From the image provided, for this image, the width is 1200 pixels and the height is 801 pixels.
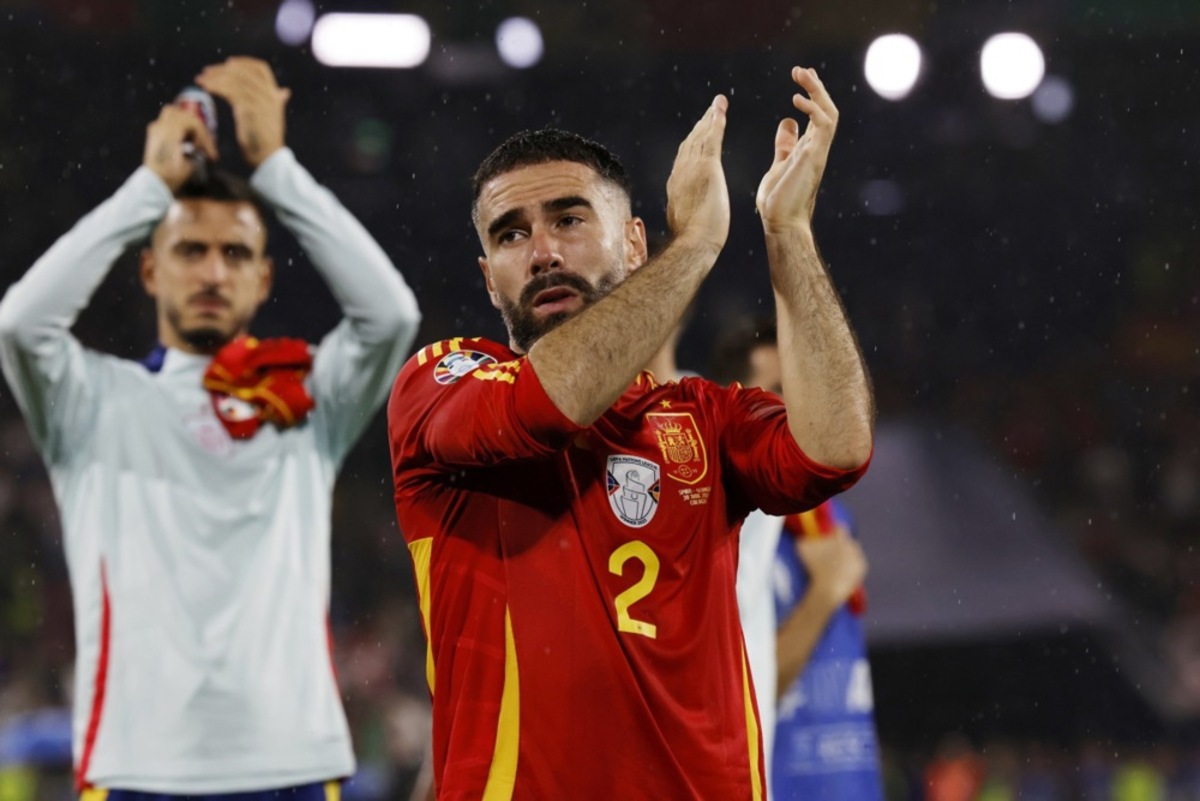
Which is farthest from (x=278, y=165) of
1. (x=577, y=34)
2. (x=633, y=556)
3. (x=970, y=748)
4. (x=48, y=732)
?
(x=970, y=748)

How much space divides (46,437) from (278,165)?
90cm

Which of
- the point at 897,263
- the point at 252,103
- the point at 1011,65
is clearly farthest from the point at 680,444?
the point at 1011,65

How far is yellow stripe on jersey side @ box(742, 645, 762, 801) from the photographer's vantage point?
68.6 inches

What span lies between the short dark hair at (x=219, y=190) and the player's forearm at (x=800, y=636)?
5.78ft

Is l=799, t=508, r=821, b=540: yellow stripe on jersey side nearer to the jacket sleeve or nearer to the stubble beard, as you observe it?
the jacket sleeve

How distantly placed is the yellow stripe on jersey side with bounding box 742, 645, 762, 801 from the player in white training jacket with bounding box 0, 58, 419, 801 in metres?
1.96

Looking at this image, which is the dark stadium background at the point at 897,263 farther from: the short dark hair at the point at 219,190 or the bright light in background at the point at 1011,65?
the short dark hair at the point at 219,190

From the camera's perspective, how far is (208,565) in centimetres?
357

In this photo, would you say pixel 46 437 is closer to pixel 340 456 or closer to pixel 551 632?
pixel 340 456

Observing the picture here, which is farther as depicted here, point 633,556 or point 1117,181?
Result: point 1117,181

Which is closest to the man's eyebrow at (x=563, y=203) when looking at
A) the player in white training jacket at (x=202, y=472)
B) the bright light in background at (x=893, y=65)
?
the player in white training jacket at (x=202, y=472)

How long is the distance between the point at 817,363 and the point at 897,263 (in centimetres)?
789

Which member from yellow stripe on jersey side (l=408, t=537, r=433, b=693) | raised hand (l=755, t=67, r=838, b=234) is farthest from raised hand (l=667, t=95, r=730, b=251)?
yellow stripe on jersey side (l=408, t=537, r=433, b=693)

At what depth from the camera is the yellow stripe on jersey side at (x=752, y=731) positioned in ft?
5.71
